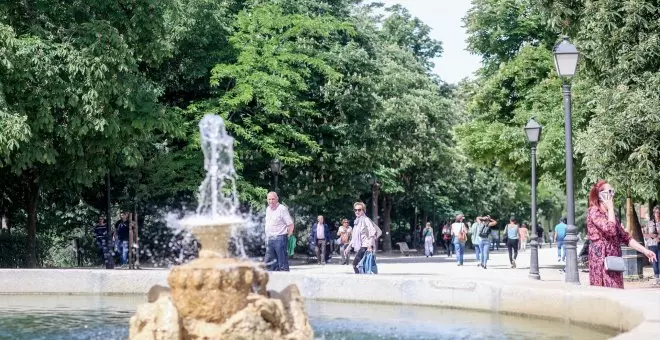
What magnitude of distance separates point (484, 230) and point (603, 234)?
19.6m

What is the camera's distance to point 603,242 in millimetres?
15242

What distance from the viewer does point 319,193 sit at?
42562 millimetres

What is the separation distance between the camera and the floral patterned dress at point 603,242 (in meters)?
15.1

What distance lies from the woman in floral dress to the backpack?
18.6m

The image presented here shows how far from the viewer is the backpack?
34250 mm

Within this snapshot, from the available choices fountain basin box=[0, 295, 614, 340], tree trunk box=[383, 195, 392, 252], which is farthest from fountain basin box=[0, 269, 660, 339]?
tree trunk box=[383, 195, 392, 252]

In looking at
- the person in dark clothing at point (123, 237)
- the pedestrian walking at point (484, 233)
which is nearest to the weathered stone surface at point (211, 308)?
the person in dark clothing at point (123, 237)

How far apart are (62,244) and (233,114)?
296 inches

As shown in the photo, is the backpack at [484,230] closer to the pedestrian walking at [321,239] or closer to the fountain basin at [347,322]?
the pedestrian walking at [321,239]

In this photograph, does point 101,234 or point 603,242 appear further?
point 101,234

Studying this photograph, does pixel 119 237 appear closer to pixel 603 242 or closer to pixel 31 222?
pixel 31 222

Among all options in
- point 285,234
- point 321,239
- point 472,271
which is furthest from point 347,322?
point 321,239

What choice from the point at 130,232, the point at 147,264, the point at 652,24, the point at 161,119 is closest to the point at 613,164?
the point at 652,24

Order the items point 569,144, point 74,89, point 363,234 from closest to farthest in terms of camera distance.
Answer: point 569,144 < point 363,234 < point 74,89
